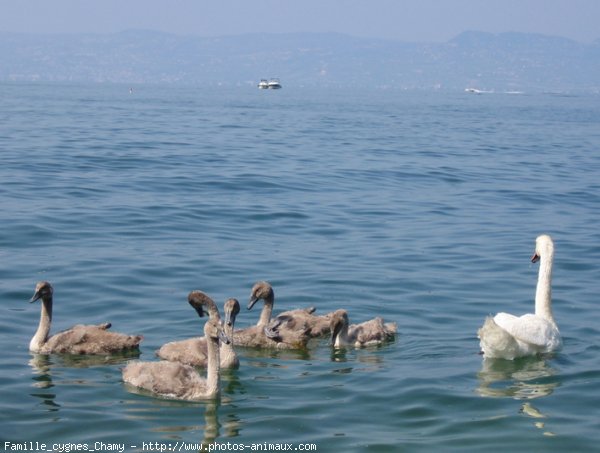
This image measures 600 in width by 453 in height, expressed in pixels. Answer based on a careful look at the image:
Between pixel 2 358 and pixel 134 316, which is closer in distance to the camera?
pixel 2 358

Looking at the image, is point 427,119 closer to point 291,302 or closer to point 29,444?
point 291,302

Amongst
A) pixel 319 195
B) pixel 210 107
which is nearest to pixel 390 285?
pixel 319 195

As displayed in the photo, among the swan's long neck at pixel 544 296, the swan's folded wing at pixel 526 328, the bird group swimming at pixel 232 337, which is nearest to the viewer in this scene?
the bird group swimming at pixel 232 337

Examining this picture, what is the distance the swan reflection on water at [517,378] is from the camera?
12.3 metres

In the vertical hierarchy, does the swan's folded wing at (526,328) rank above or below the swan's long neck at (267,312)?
above

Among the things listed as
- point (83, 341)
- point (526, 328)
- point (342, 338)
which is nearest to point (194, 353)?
point (83, 341)

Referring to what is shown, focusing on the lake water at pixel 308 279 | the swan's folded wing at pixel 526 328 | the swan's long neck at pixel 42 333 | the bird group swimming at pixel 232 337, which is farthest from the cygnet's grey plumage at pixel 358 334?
the swan's long neck at pixel 42 333

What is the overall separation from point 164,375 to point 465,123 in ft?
201

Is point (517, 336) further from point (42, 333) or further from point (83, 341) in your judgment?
point (42, 333)

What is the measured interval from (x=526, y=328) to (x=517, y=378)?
2.49 ft

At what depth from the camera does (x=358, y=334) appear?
571 inches

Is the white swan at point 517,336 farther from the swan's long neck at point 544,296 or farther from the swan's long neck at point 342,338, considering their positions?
the swan's long neck at point 342,338

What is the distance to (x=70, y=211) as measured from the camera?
24.9 m

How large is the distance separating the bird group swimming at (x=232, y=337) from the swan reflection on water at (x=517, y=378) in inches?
4.8
